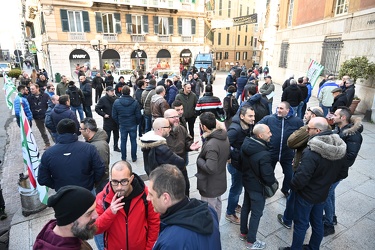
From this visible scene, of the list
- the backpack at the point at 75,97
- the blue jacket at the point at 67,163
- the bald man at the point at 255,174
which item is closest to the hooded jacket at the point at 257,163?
the bald man at the point at 255,174

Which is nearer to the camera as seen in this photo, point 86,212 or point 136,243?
point 86,212

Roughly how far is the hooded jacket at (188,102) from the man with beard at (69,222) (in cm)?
502

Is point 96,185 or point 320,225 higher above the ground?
point 96,185

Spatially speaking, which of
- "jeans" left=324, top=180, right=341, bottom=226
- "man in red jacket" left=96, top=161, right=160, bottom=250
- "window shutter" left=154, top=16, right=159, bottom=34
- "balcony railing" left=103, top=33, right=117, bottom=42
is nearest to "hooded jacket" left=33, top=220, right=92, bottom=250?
"man in red jacket" left=96, top=161, right=160, bottom=250

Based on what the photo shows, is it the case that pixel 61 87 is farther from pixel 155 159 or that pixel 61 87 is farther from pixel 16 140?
pixel 155 159

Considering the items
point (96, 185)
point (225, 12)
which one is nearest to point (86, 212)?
point (96, 185)

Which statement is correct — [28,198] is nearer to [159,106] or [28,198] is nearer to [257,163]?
[159,106]

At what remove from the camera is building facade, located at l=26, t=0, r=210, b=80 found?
2327 centimetres

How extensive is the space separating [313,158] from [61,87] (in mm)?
8927

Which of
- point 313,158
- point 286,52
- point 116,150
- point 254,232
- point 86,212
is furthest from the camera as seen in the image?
point 286,52

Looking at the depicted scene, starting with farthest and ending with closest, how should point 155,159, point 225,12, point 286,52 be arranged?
1. point 225,12
2. point 286,52
3. point 155,159

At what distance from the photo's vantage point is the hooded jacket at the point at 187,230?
5.09ft

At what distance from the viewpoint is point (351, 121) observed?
11.8ft

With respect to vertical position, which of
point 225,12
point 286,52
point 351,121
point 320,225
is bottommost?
point 320,225
